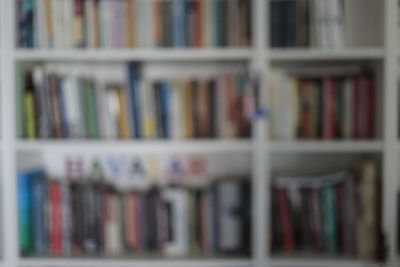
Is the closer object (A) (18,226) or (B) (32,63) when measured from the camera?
(A) (18,226)

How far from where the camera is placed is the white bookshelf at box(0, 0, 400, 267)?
152 centimetres

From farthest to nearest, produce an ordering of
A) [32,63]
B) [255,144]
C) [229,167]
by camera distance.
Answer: [229,167]
[32,63]
[255,144]

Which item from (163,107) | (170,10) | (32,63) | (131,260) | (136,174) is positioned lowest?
(131,260)

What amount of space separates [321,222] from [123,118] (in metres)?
0.88

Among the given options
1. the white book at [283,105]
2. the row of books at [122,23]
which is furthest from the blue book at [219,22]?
the white book at [283,105]

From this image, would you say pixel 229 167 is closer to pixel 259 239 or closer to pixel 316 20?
pixel 259 239

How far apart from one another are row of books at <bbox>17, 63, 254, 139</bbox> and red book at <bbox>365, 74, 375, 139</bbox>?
460 millimetres

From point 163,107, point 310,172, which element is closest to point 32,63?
point 163,107

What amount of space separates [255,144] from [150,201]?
18.8 inches

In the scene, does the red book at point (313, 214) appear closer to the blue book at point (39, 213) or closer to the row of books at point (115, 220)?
the row of books at point (115, 220)

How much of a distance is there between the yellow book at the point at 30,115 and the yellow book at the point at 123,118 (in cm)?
34

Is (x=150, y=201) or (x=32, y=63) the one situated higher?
(x=32, y=63)

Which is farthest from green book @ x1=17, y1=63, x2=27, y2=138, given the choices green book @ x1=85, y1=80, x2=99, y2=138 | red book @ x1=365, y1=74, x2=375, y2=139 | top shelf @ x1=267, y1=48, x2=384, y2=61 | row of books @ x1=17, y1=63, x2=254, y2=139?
red book @ x1=365, y1=74, x2=375, y2=139

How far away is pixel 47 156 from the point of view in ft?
6.15
